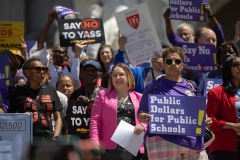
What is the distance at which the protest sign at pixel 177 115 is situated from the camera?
6793mm

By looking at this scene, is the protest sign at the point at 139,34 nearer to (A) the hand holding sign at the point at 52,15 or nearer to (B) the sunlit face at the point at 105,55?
(B) the sunlit face at the point at 105,55

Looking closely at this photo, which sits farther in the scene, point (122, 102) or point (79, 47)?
point (79, 47)

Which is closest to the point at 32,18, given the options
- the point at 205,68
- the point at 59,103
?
the point at 205,68

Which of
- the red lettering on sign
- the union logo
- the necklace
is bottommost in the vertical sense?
the necklace

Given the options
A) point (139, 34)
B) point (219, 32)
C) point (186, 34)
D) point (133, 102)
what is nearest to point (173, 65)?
point (133, 102)

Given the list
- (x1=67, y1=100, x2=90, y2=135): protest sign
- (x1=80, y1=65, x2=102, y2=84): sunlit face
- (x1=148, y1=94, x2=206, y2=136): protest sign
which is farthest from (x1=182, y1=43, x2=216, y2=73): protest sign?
(x1=148, y1=94, x2=206, y2=136): protest sign

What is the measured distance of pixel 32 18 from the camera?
1883 cm

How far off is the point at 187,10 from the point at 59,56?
6.19ft

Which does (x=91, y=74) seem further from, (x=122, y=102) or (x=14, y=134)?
(x=14, y=134)

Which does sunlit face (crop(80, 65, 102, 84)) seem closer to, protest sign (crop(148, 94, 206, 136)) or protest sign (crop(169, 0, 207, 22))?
protest sign (crop(148, 94, 206, 136))

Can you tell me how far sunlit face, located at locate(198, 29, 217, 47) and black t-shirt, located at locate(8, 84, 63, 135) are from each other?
2.73m

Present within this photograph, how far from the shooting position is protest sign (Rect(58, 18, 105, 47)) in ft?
31.5

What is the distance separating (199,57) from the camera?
9.46 meters

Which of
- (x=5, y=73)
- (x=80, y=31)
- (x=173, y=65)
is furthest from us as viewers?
(x=80, y=31)
